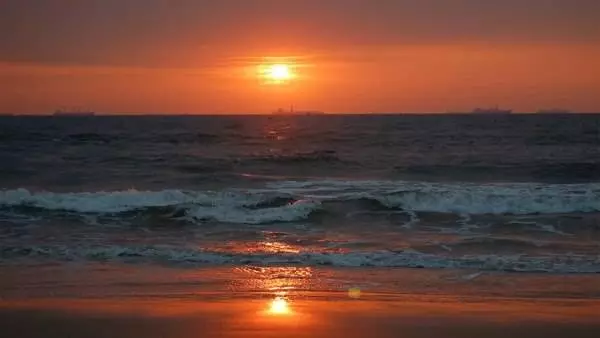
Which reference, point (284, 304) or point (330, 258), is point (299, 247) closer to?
point (330, 258)

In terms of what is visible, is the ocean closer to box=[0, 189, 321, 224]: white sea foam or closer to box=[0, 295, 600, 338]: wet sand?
box=[0, 189, 321, 224]: white sea foam

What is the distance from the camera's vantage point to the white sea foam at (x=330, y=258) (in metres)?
10.9

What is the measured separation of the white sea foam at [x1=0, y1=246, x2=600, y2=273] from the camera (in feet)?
35.7

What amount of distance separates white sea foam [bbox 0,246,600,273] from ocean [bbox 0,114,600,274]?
3 centimetres

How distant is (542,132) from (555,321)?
4137cm

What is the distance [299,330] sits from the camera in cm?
714

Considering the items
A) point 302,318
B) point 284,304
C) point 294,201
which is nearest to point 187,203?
point 294,201

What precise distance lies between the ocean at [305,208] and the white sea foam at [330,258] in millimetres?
32

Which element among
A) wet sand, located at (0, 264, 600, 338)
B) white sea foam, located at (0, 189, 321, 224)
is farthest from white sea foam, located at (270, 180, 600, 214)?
wet sand, located at (0, 264, 600, 338)

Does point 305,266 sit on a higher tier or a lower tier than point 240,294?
higher

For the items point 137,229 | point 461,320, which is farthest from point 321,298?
point 137,229

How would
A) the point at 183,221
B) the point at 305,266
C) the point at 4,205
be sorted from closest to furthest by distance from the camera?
1. the point at 305,266
2. the point at 183,221
3. the point at 4,205

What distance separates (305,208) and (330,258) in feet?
19.4

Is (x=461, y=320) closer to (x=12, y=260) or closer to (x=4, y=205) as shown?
(x=12, y=260)
